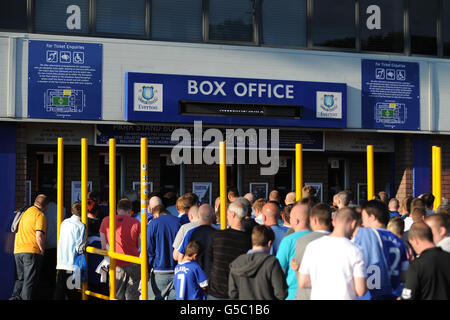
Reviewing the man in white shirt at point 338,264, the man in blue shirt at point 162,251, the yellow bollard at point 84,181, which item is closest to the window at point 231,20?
the yellow bollard at point 84,181

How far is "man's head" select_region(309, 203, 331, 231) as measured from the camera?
6457 millimetres

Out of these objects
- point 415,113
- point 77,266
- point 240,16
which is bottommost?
point 77,266

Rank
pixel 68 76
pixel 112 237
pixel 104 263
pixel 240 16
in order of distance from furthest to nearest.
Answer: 1. pixel 240 16
2. pixel 68 76
3. pixel 104 263
4. pixel 112 237

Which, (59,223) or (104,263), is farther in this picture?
(59,223)

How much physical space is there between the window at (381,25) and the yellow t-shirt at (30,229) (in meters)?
7.42

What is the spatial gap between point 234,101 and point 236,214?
21.3 ft

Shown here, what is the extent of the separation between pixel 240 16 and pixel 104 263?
6.11m

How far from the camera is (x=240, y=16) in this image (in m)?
13.8

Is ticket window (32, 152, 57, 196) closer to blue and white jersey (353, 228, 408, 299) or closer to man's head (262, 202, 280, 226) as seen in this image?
man's head (262, 202, 280, 226)

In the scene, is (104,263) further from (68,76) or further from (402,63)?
(402,63)

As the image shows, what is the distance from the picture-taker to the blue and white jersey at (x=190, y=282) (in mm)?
7379

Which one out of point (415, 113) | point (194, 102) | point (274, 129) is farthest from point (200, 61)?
point (415, 113)

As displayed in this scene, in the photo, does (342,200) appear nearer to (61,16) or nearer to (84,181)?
(84,181)

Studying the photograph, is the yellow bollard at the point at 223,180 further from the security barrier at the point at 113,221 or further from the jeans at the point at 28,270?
the jeans at the point at 28,270
